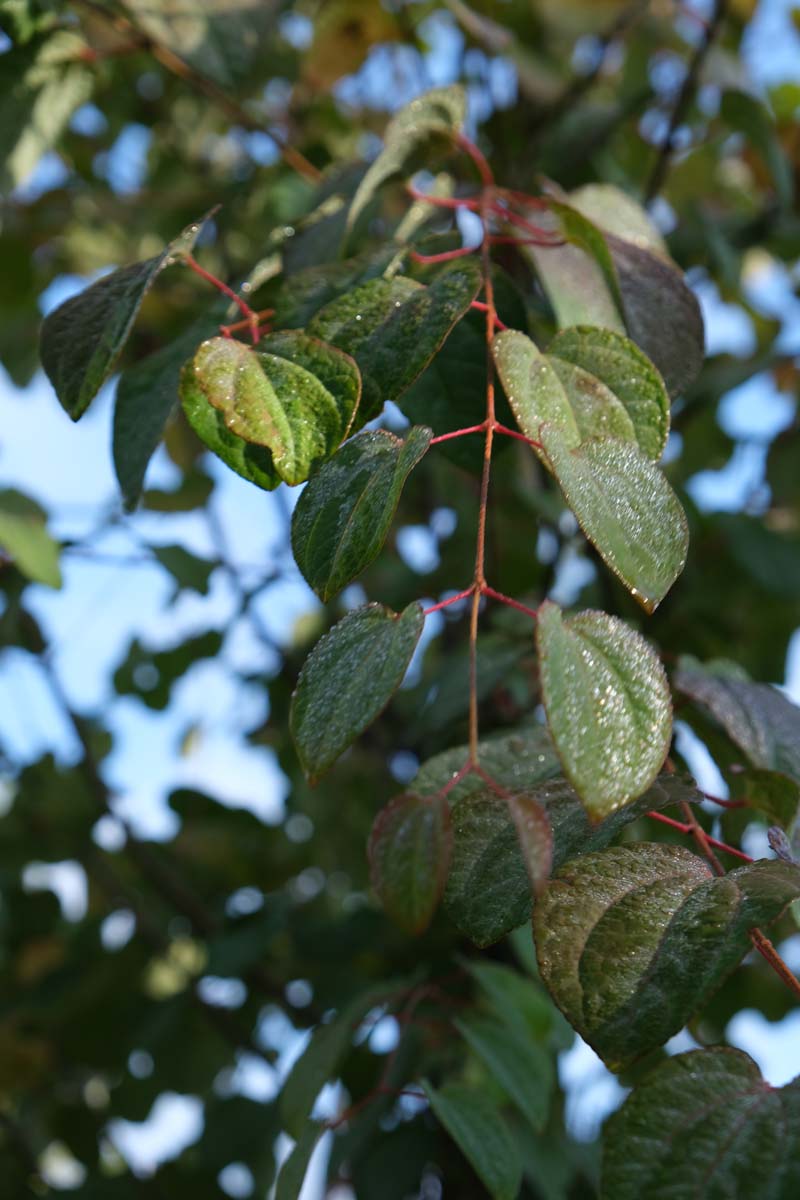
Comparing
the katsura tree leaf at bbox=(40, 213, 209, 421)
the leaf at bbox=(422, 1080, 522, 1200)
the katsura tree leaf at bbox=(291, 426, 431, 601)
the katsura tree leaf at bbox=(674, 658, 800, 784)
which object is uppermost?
the katsura tree leaf at bbox=(40, 213, 209, 421)

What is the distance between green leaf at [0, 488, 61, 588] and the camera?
29.2 inches

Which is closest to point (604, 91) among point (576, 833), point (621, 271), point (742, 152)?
point (742, 152)

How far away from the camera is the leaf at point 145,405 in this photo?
54 cm

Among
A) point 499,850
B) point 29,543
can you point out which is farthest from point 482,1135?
point 29,543

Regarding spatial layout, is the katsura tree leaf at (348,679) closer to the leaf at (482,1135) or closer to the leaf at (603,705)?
the leaf at (603,705)

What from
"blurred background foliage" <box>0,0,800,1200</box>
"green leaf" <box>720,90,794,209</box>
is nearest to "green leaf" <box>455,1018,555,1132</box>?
"blurred background foliage" <box>0,0,800,1200</box>

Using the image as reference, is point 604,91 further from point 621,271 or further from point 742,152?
point 621,271

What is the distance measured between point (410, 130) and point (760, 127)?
1.53 ft

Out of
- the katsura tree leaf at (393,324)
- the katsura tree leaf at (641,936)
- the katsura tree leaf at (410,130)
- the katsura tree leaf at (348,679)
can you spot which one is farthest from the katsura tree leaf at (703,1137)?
the katsura tree leaf at (410,130)

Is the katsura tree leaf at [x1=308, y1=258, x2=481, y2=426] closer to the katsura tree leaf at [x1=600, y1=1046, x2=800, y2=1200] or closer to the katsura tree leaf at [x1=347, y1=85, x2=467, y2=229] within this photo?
the katsura tree leaf at [x1=347, y1=85, x2=467, y2=229]

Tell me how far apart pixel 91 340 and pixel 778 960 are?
0.37 metres

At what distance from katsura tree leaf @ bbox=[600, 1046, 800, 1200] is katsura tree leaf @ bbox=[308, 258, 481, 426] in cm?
26

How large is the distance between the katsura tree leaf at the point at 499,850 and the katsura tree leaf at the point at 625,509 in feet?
0.27

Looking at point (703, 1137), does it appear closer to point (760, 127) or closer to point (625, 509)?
point (625, 509)
